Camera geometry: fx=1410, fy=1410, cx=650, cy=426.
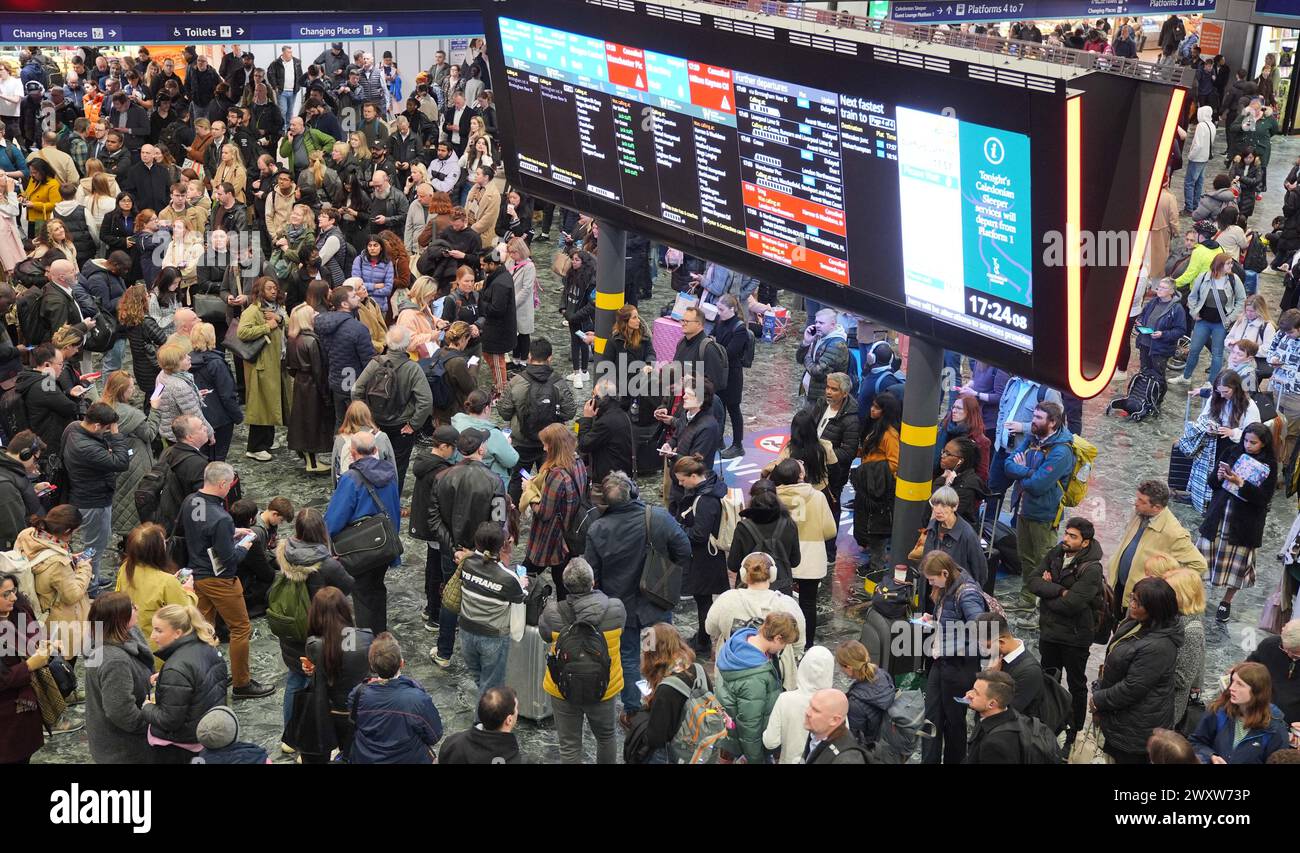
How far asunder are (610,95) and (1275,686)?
7071mm

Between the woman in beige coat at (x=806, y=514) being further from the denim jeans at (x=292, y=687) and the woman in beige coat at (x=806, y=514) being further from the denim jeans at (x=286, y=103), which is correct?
the denim jeans at (x=286, y=103)

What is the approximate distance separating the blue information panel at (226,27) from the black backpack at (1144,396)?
1178 centimetres

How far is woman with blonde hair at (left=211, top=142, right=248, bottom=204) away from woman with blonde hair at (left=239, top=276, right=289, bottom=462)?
503 centimetres

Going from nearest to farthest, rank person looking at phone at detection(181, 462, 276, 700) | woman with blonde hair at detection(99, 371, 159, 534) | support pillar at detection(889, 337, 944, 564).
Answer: person looking at phone at detection(181, 462, 276, 700) < support pillar at detection(889, 337, 944, 564) < woman with blonde hair at detection(99, 371, 159, 534)

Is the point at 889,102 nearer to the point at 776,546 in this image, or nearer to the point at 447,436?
the point at 776,546

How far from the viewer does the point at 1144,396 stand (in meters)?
15.1

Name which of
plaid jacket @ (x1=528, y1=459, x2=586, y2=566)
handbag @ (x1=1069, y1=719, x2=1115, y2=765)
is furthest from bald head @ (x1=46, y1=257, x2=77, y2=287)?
handbag @ (x1=1069, y1=719, x2=1115, y2=765)

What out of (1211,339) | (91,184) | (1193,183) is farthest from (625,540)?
(1193,183)

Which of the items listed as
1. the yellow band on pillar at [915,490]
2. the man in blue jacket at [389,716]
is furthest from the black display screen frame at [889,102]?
the man in blue jacket at [389,716]

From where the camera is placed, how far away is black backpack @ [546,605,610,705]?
328 inches

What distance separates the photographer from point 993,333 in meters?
9.12

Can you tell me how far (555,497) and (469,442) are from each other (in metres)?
0.73

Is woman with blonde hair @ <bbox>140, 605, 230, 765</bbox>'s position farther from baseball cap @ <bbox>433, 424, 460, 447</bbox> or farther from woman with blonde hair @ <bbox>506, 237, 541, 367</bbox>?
woman with blonde hair @ <bbox>506, 237, 541, 367</bbox>

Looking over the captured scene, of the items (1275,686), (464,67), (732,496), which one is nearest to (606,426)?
(732,496)
